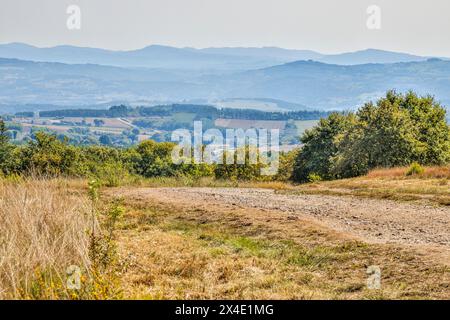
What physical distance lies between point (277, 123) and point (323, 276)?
608 feet

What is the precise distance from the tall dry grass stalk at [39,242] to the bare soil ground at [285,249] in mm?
1023

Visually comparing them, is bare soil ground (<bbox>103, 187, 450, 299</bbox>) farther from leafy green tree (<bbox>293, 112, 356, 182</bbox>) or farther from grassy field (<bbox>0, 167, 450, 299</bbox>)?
leafy green tree (<bbox>293, 112, 356, 182</bbox>)

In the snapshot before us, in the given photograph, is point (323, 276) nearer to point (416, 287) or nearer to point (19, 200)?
point (416, 287)

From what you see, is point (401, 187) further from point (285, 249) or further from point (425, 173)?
point (285, 249)

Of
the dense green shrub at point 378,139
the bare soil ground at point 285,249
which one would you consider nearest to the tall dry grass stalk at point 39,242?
the bare soil ground at point 285,249

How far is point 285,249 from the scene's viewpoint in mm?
11750

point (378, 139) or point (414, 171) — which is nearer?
point (414, 171)

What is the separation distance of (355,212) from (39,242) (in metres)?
10.5

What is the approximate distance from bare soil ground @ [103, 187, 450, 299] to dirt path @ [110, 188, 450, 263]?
0.03 m

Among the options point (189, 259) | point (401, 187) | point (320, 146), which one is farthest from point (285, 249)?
point (320, 146)

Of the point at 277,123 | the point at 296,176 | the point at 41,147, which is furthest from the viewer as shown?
the point at 277,123

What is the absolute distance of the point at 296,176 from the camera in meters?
44.4
